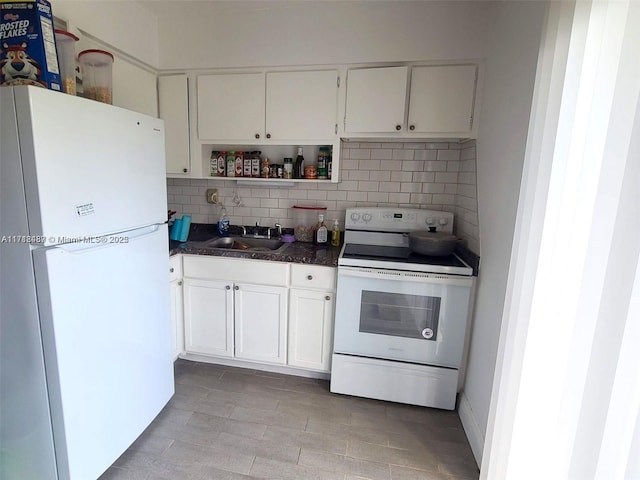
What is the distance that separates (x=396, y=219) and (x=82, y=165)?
1806 mm

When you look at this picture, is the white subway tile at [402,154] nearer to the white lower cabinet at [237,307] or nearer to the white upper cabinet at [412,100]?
the white upper cabinet at [412,100]

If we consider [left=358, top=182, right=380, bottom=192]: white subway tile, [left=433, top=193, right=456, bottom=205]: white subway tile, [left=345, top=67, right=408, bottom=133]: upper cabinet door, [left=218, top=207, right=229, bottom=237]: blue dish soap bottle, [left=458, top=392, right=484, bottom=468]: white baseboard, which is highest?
[left=345, top=67, right=408, bottom=133]: upper cabinet door

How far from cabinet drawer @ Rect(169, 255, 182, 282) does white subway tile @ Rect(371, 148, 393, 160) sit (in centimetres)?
155

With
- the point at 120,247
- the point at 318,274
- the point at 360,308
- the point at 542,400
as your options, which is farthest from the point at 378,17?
the point at 542,400

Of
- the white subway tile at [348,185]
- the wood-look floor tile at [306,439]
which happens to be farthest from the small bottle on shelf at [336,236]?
the wood-look floor tile at [306,439]

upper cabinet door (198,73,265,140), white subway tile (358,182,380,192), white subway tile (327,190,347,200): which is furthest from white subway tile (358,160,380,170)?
upper cabinet door (198,73,265,140)

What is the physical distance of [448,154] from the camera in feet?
7.49

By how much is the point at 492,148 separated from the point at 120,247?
6.20ft

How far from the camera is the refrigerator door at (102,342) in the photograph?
1131mm

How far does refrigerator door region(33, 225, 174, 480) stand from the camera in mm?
1131

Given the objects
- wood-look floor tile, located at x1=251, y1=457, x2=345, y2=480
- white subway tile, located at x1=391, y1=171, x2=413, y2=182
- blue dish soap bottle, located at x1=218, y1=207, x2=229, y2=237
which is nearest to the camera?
wood-look floor tile, located at x1=251, y1=457, x2=345, y2=480

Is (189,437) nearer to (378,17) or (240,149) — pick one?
(240,149)

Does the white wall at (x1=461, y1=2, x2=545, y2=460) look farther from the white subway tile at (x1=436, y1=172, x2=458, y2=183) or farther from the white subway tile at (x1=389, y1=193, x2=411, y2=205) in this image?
the white subway tile at (x1=389, y1=193, x2=411, y2=205)

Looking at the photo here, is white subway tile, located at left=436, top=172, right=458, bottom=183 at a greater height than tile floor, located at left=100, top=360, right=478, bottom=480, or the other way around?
white subway tile, located at left=436, top=172, right=458, bottom=183
